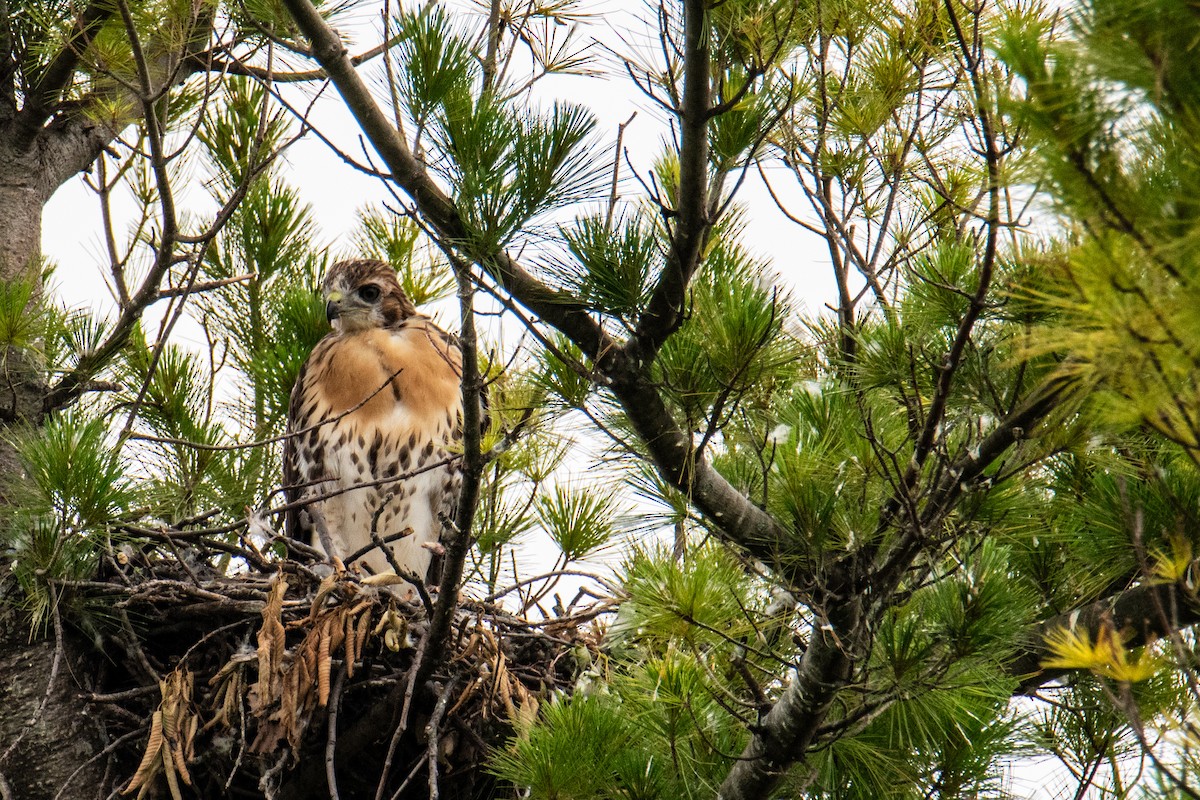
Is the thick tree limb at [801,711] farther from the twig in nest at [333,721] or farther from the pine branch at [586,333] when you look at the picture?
the twig in nest at [333,721]

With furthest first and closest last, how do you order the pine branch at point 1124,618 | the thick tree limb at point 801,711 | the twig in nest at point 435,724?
the twig in nest at point 435,724, the pine branch at point 1124,618, the thick tree limb at point 801,711

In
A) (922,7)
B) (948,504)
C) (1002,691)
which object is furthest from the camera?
(922,7)

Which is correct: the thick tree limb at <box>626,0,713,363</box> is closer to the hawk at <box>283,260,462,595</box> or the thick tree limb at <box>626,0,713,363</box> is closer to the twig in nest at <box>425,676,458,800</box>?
the twig in nest at <box>425,676,458,800</box>

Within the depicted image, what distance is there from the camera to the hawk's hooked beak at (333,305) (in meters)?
4.70

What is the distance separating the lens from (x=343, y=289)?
4785 mm

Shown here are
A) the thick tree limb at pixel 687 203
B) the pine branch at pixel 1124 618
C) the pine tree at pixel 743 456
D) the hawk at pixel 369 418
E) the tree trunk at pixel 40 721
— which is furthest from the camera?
the hawk at pixel 369 418

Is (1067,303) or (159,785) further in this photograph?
(159,785)

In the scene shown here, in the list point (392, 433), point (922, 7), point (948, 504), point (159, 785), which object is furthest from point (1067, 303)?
point (392, 433)

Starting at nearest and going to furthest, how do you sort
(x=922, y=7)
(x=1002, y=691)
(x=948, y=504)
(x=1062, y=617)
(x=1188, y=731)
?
1. (x=1188, y=731)
2. (x=948, y=504)
3. (x=1002, y=691)
4. (x=1062, y=617)
5. (x=922, y=7)

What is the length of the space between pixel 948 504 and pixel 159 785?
227 centimetres

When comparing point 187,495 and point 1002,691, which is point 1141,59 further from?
point 187,495

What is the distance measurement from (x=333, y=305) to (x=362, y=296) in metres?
0.18

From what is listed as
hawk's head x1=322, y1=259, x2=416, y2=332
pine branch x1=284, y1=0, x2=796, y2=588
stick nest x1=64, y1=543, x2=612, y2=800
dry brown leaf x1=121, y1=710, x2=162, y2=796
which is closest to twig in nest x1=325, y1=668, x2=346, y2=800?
stick nest x1=64, y1=543, x2=612, y2=800

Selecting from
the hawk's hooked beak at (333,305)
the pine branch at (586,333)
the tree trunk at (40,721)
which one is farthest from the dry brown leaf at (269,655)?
the hawk's hooked beak at (333,305)
